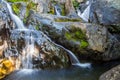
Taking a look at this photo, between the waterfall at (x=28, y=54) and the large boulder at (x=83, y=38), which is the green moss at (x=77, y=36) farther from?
the waterfall at (x=28, y=54)

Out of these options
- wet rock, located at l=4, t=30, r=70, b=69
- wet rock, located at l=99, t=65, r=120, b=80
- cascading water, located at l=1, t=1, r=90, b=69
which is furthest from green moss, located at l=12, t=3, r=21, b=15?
wet rock, located at l=99, t=65, r=120, b=80

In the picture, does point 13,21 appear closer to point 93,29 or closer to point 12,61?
point 12,61

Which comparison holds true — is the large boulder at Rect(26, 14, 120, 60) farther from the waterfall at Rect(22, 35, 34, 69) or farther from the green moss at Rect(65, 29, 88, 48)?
the waterfall at Rect(22, 35, 34, 69)

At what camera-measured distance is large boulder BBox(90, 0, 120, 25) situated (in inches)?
521

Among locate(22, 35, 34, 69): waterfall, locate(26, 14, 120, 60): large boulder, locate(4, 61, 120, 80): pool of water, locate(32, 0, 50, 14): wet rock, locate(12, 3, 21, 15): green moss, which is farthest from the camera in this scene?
locate(32, 0, 50, 14): wet rock

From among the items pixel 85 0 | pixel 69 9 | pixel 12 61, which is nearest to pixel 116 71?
pixel 12 61

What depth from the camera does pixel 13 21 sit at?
13078 millimetres

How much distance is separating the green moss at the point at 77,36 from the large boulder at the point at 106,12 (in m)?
1.50

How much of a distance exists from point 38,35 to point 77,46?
178 centimetres

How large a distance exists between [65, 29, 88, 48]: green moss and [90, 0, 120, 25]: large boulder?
1497 millimetres

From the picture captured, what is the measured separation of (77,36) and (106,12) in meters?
2.05

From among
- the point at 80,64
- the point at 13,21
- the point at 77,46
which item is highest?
the point at 13,21

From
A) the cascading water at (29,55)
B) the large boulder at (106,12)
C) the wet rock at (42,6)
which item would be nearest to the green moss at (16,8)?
the wet rock at (42,6)

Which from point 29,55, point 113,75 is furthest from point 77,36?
point 113,75
